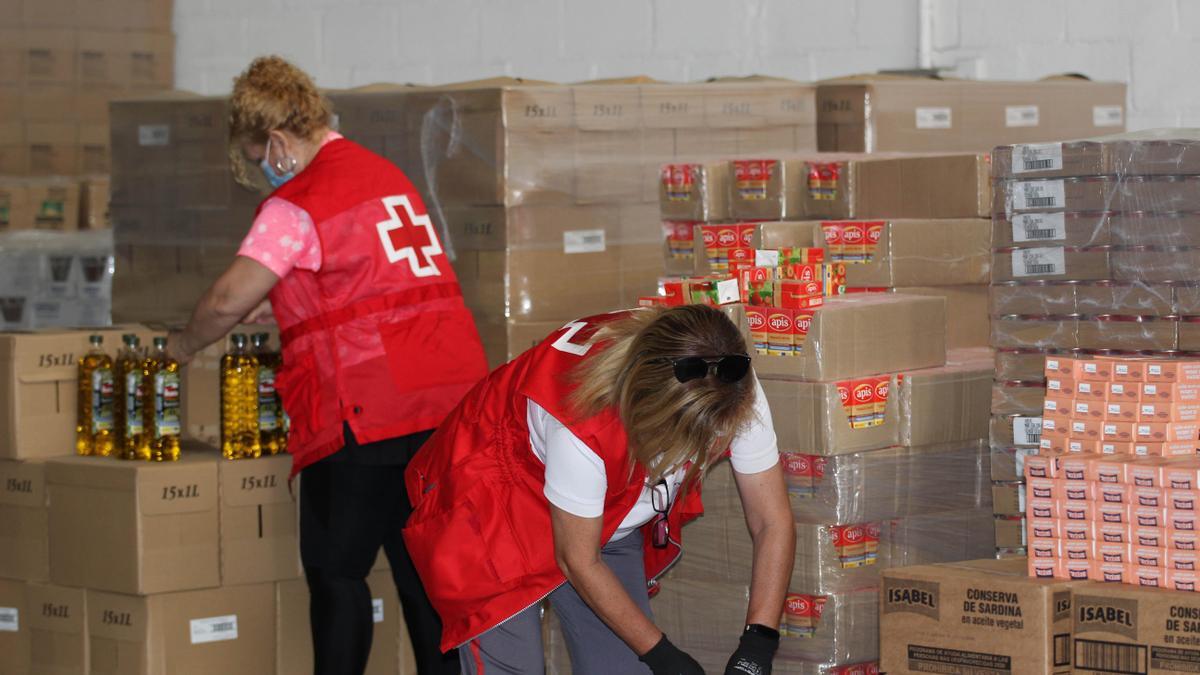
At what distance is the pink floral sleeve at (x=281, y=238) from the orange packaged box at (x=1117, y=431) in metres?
1.67

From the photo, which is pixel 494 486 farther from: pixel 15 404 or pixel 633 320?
pixel 15 404

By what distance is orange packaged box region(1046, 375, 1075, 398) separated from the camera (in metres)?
3.27

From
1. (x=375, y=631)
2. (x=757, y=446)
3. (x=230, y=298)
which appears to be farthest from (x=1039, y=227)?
(x=375, y=631)

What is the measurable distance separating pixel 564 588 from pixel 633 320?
0.55m

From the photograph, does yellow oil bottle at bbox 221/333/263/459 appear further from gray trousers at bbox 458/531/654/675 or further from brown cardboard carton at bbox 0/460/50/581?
gray trousers at bbox 458/531/654/675

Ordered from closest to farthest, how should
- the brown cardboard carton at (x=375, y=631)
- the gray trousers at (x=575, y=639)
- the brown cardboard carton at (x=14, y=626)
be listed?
1. the gray trousers at (x=575, y=639)
2. the brown cardboard carton at (x=375, y=631)
3. the brown cardboard carton at (x=14, y=626)

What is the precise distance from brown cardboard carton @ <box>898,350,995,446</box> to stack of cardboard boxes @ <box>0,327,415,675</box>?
162cm

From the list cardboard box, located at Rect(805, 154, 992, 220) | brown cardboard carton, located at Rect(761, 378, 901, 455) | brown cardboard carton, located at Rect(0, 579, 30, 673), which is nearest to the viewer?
brown cardboard carton, located at Rect(761, 378, 901, 455)

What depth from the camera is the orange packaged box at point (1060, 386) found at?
10.7 ft

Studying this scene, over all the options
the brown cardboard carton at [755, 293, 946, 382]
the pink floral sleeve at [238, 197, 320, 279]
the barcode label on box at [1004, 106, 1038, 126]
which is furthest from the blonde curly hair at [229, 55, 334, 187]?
the barcode label on box at [1004, 106, 1038, 126]

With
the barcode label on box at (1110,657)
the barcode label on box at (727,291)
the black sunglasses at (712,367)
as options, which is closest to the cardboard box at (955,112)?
the barcode label on box at (727,291)

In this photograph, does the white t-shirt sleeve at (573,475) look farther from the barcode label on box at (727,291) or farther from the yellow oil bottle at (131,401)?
the yellow oil bottle at (131,401)

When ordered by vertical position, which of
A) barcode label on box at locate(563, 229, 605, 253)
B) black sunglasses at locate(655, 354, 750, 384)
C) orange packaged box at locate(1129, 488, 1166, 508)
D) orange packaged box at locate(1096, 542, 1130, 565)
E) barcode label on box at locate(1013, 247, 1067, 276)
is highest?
barcode label on box at locate(563, 229, 605, 253)

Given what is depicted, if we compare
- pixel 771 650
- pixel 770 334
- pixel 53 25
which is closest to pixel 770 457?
pixel 771 650
